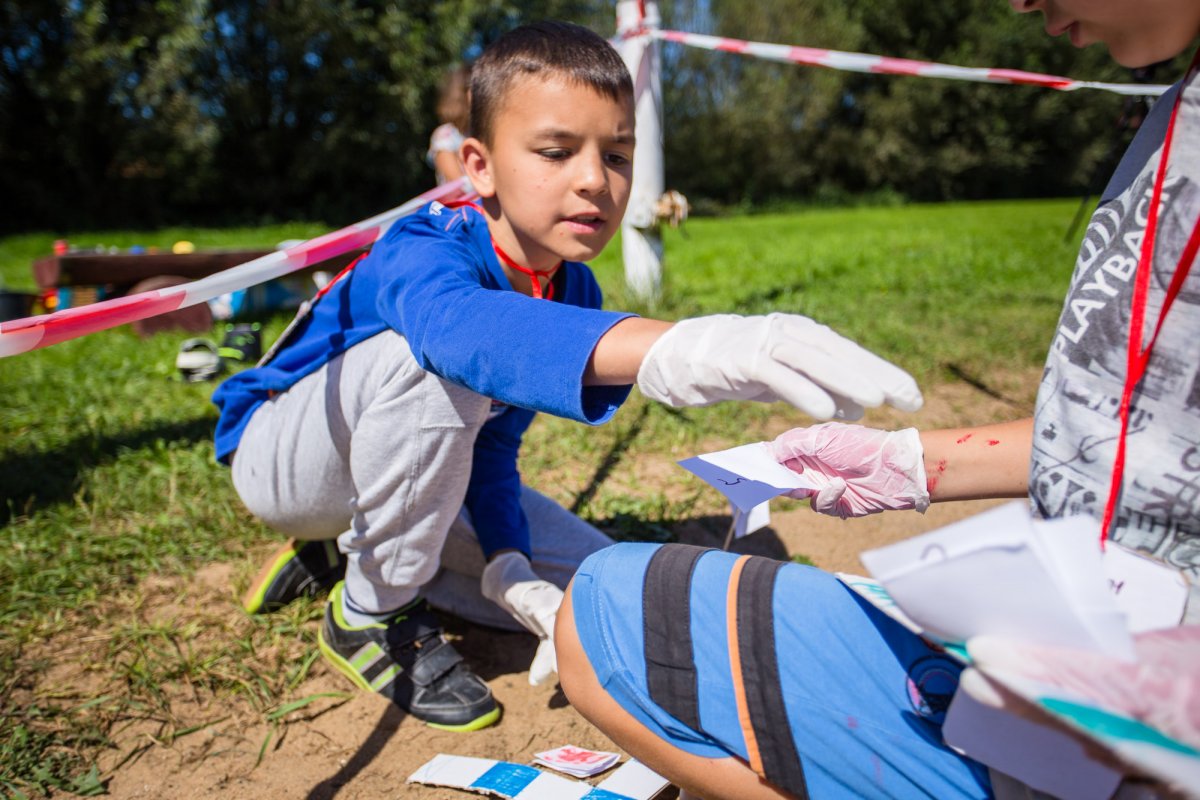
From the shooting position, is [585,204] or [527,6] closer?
[585,204]

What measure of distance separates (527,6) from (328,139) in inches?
179

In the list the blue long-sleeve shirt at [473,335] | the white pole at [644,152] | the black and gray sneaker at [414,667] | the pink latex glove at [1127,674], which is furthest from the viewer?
the white pole at [644,152]

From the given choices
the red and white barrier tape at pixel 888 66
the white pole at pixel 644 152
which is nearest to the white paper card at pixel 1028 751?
the red and white barrier tape at pixel 888 66

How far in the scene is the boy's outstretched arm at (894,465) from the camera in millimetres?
1141

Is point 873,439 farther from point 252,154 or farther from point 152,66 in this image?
point 252,154

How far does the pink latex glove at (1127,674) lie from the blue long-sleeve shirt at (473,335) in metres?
0.51

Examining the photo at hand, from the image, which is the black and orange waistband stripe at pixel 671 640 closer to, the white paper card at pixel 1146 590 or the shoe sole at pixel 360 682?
the white paper card at pixel 1146 590

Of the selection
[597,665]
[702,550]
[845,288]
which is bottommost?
[845,288]

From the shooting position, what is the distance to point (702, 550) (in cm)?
109

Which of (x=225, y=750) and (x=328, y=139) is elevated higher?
(x=328, y=139)

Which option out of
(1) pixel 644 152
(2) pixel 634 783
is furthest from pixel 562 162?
(1) pixel 644 152

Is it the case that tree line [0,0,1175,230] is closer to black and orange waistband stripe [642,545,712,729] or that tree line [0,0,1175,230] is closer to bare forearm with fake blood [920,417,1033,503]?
bare forearm with fake blood [920,417,1033,503]

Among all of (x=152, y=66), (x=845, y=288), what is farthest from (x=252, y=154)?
(x=845, y=288)

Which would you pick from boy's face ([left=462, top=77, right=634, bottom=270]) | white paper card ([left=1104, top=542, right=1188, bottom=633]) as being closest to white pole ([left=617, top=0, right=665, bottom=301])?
boy's face ([left=462, top=77, right=634, bottom=270])
